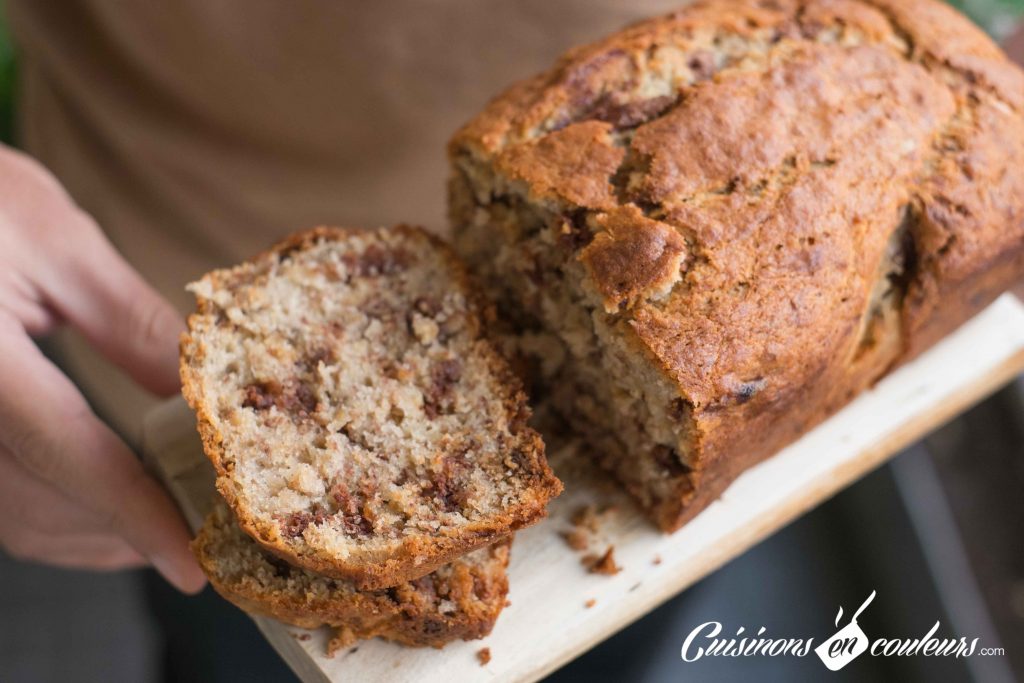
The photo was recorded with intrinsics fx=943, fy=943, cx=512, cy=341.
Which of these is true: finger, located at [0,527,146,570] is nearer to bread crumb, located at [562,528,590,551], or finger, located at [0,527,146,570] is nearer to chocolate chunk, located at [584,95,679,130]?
bread crumb, located at [562,528,590,551]

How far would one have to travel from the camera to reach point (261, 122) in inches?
115

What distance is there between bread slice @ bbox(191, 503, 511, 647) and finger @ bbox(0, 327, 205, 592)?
0.26 m

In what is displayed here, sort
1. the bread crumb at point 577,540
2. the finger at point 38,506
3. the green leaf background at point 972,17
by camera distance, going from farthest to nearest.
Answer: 1. the green leaf background at point 972,17
2. the finger at point 38,506
3. the bread crumb at point 577,540

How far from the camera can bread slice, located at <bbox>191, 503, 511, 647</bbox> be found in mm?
1953

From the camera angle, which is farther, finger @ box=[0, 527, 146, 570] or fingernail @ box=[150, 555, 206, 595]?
finger @ box=[0, 527, 146, 570]

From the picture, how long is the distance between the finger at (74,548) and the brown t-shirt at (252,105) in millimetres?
608

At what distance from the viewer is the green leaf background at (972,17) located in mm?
4184

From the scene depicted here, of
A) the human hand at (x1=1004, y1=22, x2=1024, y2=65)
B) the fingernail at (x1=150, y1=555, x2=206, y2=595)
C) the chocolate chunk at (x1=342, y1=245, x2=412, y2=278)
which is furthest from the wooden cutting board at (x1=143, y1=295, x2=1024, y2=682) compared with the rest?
the human hand at (x1=1004, y1=22, x2=1024, y2=65)

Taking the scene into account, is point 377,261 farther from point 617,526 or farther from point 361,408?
point 617,526

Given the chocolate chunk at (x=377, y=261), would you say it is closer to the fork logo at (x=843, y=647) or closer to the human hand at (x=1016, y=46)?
the fork logo at (x=843, y=647)

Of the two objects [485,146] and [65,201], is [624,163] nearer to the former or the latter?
[485,146]

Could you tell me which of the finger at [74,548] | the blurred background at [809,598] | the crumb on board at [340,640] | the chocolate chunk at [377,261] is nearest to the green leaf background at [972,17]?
the blurred background at [809,598]

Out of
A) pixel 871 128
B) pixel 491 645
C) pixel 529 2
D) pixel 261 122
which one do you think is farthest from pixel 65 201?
pixel 871 128

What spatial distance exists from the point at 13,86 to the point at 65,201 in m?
2.39
